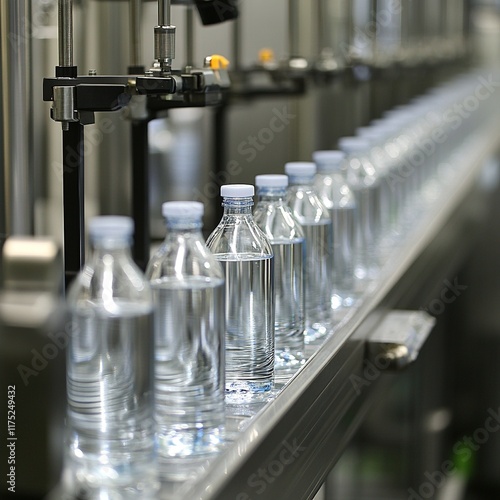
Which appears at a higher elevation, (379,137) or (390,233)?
(379,137)

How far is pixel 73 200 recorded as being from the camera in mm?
1018

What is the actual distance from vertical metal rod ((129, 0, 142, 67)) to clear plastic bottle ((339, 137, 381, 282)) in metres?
0.52

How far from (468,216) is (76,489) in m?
2.41

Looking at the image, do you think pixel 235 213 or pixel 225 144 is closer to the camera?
pixel 235 213

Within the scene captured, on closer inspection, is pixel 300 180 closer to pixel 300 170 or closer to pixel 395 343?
pixel 300 170

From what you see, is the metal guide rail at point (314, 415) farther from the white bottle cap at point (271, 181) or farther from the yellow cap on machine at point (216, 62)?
the yellow cap on machine at point (216, 62)

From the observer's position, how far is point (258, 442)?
874 mm

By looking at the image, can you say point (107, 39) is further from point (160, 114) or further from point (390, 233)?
point (160, 114)

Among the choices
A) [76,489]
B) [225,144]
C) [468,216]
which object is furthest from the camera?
[468,216]

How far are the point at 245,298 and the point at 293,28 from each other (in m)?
1.67

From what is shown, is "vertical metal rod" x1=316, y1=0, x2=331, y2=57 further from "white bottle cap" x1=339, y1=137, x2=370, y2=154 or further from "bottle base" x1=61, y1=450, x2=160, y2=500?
"bottle base" x1=61, y1=450, x2=160, y2=500

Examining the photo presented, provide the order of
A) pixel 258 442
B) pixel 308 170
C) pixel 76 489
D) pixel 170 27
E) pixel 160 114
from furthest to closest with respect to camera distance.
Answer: pixel 160 114
pixel 308 170
pixel 170 27
pixel 258 442
pixel 76 489

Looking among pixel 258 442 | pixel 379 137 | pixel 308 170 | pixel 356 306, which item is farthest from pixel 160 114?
pixel 379 137

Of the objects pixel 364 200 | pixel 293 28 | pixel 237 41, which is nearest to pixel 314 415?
pixel 364 200
